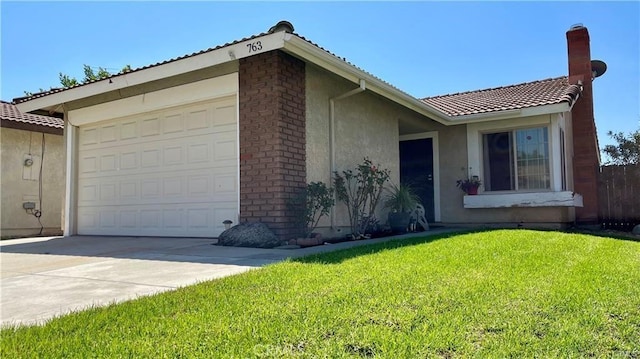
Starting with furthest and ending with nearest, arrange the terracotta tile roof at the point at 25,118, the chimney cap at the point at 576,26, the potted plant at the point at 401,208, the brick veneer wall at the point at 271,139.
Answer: the chimney cap at the point at 576,26 → the terracotta tile roof at the point at 25,118 → the potted plant at the point at 401,208 → the brick veneer wall at the point at 271,139

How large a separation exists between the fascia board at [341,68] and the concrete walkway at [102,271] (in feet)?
9.36

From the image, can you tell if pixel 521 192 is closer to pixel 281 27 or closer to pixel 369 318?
pixel 281 27

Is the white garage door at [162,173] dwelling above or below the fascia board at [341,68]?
below

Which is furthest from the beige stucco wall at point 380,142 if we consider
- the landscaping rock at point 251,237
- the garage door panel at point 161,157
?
the garage door panel at point 161,157

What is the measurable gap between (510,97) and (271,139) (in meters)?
7.88

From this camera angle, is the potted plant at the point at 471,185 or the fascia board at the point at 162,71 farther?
the potted plant at the point at 471,185

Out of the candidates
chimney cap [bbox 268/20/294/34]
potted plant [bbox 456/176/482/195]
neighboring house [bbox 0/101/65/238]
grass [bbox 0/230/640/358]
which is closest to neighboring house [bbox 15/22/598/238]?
chimney cap [bbox 268/20/294/34]

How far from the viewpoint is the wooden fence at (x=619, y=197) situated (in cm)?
1220

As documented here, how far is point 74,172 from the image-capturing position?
9859mm

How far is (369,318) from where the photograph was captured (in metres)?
2.73

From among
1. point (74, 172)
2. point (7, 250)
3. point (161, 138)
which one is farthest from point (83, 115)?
point (7, 250)

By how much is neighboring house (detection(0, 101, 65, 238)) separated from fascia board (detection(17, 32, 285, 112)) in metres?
2.01

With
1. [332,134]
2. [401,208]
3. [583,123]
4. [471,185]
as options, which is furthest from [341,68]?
[583,123]

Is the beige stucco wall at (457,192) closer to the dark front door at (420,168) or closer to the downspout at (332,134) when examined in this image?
the dark front door at (420,168)
